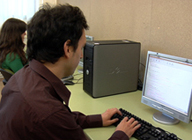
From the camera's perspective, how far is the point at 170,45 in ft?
5.18

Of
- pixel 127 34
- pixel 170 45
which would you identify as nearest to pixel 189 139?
pixel 170 45

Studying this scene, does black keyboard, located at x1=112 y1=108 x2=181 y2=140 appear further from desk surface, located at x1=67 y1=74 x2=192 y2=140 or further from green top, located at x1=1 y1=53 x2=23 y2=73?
green top, located at x1=1 y1=53 x2=23 y2=73

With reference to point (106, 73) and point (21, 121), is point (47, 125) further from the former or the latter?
point (106, 73)

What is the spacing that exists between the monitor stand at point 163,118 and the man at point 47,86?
211mm

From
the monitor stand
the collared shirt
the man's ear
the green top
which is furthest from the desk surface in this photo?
the green top

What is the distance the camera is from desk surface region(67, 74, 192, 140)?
1135 mm

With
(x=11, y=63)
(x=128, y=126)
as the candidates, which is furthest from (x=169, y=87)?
(x=11, y=63)

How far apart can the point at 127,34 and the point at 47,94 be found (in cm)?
131

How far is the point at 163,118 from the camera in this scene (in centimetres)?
126

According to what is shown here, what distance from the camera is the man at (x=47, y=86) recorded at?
0.79 m

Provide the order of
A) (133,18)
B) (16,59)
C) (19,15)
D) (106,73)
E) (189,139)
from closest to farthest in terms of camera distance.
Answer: (189,139) < (106,73) < (133,18) < (16,59) < (19,15)

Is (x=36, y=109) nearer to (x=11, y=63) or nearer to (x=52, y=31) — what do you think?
(x=52, y=31)

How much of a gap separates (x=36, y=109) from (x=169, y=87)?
77 cm

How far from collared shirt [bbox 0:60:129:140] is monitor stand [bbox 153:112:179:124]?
0.56 meters
